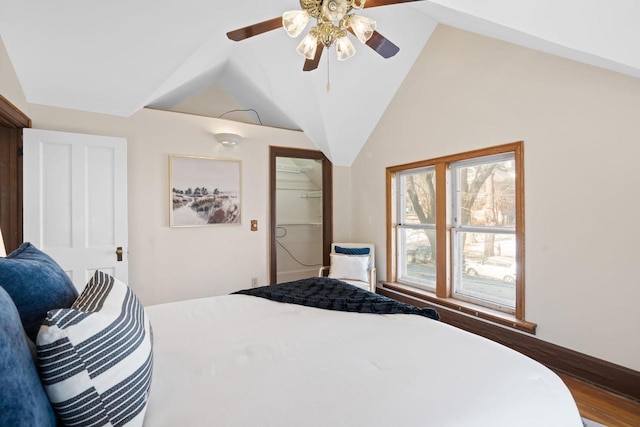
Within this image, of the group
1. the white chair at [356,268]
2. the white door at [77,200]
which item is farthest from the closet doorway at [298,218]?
the white door at [77,200]

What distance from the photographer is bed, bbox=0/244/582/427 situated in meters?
0.74

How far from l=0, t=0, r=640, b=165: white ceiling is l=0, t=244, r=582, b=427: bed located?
6.00 feet

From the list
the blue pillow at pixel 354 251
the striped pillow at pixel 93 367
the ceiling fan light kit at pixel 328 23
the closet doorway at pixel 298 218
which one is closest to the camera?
the striped pillow at pixel 93 367

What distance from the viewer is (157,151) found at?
3.27m

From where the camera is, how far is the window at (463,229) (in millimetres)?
2762

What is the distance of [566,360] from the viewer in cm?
233

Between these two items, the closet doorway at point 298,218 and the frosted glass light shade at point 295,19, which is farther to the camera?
Result: the closet doorway at point 298,218

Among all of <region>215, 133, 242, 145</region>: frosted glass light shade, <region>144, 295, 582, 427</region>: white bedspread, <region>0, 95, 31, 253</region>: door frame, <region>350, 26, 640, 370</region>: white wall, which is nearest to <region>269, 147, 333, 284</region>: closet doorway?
<region>215, 133, 242, 145</region>: frosted glass light shade

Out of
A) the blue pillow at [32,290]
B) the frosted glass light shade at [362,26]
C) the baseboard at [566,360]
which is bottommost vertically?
the baseboard at [566,360]

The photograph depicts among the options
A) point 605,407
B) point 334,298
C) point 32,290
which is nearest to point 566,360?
point 605,407

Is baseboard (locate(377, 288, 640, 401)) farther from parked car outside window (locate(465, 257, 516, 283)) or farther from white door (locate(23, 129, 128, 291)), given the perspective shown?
white door (locate(23, 129, 128, 291))

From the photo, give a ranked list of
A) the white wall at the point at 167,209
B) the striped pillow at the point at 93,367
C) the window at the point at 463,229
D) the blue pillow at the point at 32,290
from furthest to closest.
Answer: the white wall at the point at 167,209
the window at the point at 463,229
the blue pillow at the point at 32,290
the striped pillow at the point at 93,367

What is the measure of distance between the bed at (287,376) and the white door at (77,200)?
1737mm

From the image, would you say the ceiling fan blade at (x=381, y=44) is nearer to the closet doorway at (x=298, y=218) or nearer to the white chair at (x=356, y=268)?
the white chair at (x=356, y=268)
